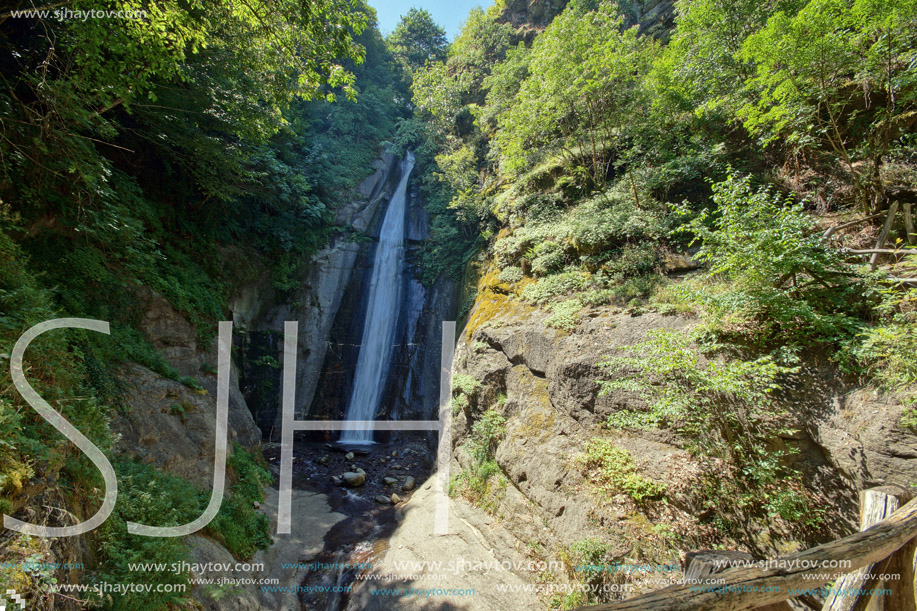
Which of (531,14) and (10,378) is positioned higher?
(531,14)

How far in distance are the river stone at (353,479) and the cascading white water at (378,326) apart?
4.22 m

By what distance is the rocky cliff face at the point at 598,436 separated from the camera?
386 cm

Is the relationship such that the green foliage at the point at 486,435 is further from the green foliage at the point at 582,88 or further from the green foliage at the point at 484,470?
the green foliage at the point at 582,88

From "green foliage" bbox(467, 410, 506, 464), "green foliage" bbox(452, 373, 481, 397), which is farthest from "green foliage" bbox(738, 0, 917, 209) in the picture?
"green foliage" bbox(452, 373, 481, 397)

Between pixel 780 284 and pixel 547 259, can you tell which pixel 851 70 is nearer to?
pixel 780 284

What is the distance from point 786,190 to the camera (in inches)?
288

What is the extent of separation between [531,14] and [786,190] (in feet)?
68.5

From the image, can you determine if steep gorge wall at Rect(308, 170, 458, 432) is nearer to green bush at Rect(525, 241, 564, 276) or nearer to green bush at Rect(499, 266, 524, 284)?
green bush at Rect(499, 266, 524, 284)

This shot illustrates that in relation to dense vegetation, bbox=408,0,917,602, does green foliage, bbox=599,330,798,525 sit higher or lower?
lower

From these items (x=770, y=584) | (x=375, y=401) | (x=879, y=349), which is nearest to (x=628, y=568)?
(x=770, y=584)

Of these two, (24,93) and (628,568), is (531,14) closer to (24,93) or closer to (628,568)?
(24,93)

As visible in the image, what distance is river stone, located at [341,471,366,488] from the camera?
10469 millimetres

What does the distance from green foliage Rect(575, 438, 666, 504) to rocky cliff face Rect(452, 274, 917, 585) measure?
4.3 inches

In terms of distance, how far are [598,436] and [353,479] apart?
805 centimetres
